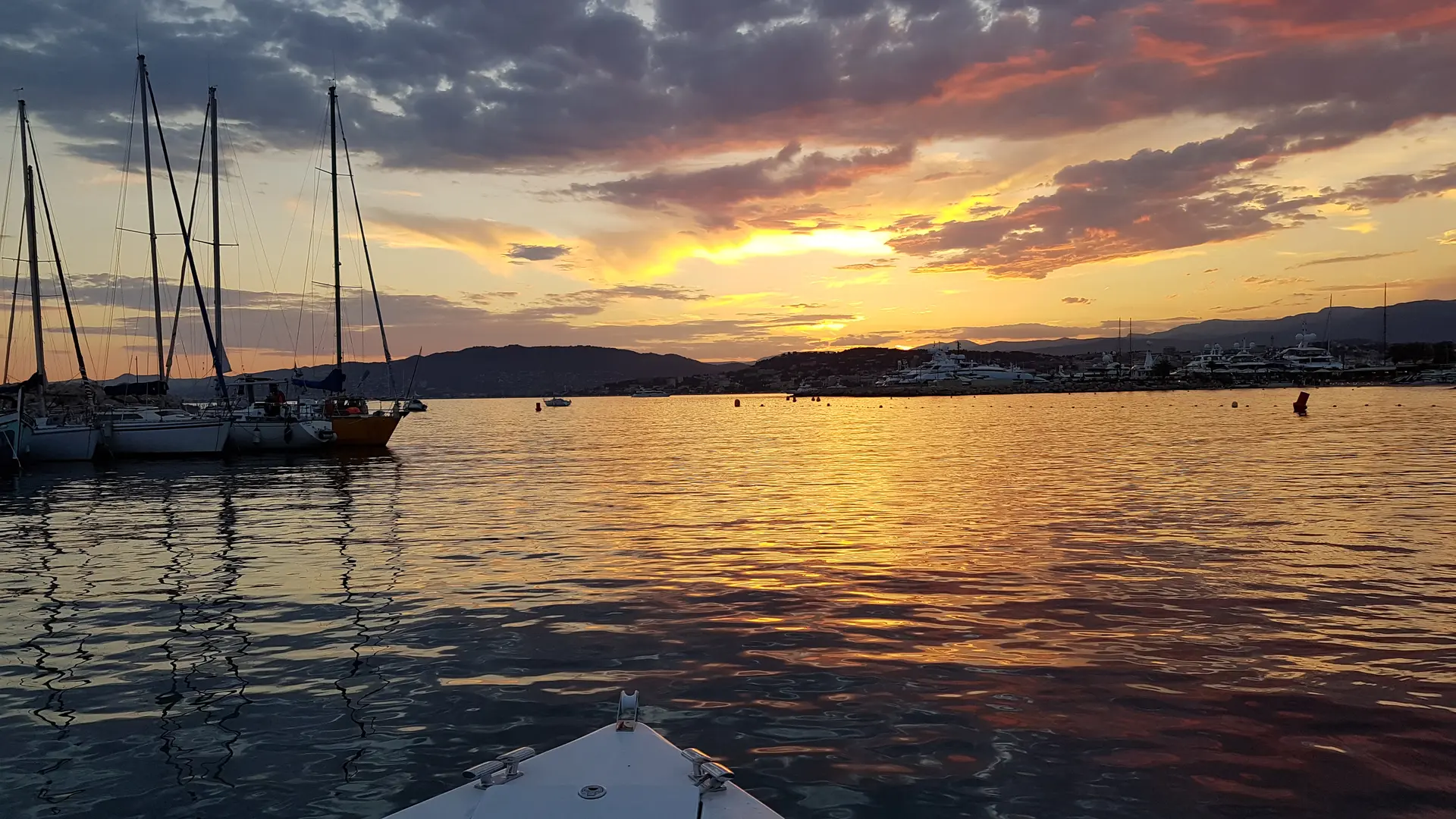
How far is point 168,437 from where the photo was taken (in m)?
44.4

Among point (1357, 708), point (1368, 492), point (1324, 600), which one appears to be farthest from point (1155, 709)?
point (1368, 492)

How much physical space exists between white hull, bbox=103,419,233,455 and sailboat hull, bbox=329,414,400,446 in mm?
5491

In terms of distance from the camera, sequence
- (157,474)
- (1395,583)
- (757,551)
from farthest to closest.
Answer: (157,474), (757,551), (1395,583)

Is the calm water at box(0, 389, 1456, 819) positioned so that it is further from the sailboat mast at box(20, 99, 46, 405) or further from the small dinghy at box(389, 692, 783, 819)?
the sailboat mast at box(20, 99, 46, 405)

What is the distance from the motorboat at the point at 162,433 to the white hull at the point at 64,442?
1.89ft

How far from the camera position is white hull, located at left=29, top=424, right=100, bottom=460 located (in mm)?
42719

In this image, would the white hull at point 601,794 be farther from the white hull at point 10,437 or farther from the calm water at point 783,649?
the white hull at point 10,437

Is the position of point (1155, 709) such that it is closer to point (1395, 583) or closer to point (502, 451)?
point (1395, 583)

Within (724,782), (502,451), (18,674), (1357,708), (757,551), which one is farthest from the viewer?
(502,451)

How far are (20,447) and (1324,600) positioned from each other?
5363 centimetres

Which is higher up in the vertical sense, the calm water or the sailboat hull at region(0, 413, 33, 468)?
the sailboat hull at region(0, 413, 33, 468)

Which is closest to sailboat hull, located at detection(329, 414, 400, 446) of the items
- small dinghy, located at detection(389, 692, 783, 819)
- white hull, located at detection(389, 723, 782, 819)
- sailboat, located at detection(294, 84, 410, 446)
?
sailboat, located at detection(294, 84, 410, 446)

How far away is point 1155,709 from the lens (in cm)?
826

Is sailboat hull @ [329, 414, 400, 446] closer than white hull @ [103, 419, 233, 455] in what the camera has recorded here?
No
